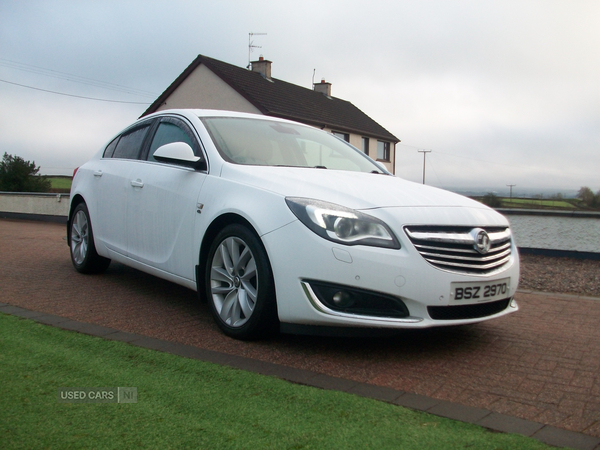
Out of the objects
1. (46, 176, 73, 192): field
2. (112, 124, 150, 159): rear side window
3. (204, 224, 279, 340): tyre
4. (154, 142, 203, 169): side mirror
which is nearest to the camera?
(204, 224, 279, 340): tyre

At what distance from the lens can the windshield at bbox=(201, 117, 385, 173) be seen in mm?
4758

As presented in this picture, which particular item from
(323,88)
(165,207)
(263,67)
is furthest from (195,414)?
(323,88)

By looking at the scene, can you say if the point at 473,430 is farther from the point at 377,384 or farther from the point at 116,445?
the point at 116,445

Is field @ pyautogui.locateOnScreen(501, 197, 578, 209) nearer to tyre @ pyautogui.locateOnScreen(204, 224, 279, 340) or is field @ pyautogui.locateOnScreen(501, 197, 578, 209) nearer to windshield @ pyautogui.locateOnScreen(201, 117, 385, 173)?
windshield @ pyautogui.locateOnScreen(201, 117, 385, 173)

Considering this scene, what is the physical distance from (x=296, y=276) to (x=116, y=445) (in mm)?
1559

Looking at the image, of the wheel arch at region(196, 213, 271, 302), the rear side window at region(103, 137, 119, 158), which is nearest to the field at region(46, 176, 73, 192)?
the rear side window at region(103, 137, 119, 158)

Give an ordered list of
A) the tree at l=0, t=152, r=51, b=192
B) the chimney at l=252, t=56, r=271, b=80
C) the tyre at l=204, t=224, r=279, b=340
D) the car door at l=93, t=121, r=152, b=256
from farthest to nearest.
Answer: the tree at l=0, t=152, r=51, b=192, the chimney at l=252, t=56, r=271, b=80, the car door at l=93, t=121, r=152, b=256, the tyre at l=204, t=224, r=279, b=340

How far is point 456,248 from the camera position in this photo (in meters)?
3.85

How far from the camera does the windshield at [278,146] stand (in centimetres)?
476

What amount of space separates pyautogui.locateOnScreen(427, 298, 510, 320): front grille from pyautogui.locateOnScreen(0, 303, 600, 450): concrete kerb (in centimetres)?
72

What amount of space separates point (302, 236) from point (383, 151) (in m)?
43.2

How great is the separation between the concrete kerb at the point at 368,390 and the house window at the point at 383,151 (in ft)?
136

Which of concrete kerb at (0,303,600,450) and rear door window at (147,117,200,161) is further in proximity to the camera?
rear door window at (147,117,200,161)

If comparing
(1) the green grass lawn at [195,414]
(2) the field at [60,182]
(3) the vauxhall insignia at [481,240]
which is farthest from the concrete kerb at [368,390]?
(2) the field at [60,182]
